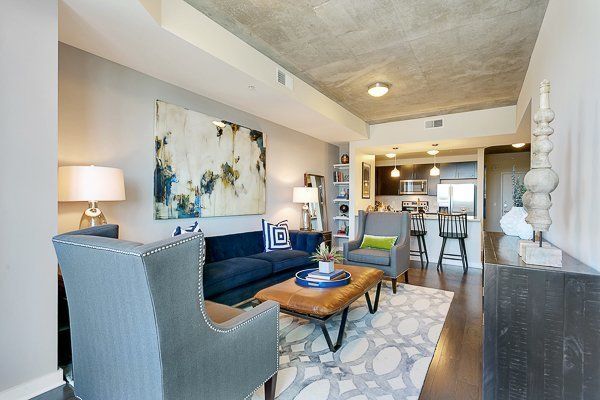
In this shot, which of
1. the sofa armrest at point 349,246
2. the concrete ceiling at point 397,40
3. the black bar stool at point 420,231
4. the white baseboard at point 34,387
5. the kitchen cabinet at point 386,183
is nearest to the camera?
the white baseboard at point 34,387

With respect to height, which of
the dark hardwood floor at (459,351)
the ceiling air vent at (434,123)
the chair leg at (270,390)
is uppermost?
the ceiling air vent at (434,123)

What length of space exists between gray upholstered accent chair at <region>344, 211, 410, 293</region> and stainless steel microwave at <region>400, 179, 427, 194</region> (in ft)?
12.3

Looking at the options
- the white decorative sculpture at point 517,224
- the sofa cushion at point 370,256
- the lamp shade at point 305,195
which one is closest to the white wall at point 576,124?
the white decorative sculpture at point 517,224

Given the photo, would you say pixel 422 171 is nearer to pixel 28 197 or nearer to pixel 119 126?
pixel 119 126

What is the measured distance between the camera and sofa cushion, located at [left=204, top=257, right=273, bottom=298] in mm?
2756

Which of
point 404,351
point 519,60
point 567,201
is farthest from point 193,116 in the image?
point 519,60

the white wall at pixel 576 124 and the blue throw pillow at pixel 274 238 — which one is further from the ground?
the white wall at pixel 576 124

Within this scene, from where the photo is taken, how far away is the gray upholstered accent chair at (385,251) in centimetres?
364

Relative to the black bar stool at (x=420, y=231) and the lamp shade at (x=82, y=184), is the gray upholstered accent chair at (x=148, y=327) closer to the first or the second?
the lamp shade at (x=82, y=184)

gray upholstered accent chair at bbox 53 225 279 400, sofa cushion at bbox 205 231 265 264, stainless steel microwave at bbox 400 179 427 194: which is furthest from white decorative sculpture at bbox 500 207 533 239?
stainless steel microwave at bbox 400 179 427 194

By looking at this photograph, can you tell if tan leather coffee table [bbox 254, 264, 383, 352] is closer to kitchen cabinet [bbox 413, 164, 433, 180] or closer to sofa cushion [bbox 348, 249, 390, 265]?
sofa cushion [bbox 348, 249, 390, 265]

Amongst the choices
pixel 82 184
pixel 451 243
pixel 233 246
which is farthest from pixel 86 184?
pixel 451 243

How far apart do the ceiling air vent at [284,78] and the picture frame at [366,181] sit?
3.26 m

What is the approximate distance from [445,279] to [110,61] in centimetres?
502
